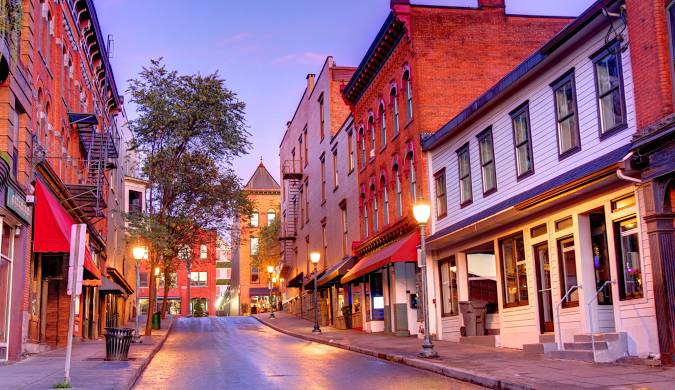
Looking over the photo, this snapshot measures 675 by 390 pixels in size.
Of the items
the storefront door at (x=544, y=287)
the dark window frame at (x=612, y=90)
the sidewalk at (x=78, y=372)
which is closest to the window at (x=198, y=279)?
the sidewalk at (x=78, y=372)

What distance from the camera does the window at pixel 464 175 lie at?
2375 cm

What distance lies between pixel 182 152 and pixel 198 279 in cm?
6505

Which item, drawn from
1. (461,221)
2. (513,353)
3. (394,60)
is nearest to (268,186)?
(394,60)

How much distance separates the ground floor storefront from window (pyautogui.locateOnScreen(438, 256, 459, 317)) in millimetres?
32

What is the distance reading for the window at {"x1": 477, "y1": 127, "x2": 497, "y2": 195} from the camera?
2205cm

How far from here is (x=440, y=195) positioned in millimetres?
26125

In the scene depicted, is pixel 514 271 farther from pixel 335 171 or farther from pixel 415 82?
pixel 335 171

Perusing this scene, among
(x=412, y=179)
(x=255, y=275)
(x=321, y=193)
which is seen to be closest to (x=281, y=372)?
(x=412, y=179)

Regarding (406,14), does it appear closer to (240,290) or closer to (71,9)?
(71,9)

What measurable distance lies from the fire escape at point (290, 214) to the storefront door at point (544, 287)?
36855mm

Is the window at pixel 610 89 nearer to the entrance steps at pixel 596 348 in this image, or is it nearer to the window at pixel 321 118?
the entrance steps at pixel 596 348

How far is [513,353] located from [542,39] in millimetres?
13960

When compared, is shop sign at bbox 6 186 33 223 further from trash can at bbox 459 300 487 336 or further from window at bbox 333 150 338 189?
window at bbox 333 150 338 189

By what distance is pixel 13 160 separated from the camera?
18766mm
